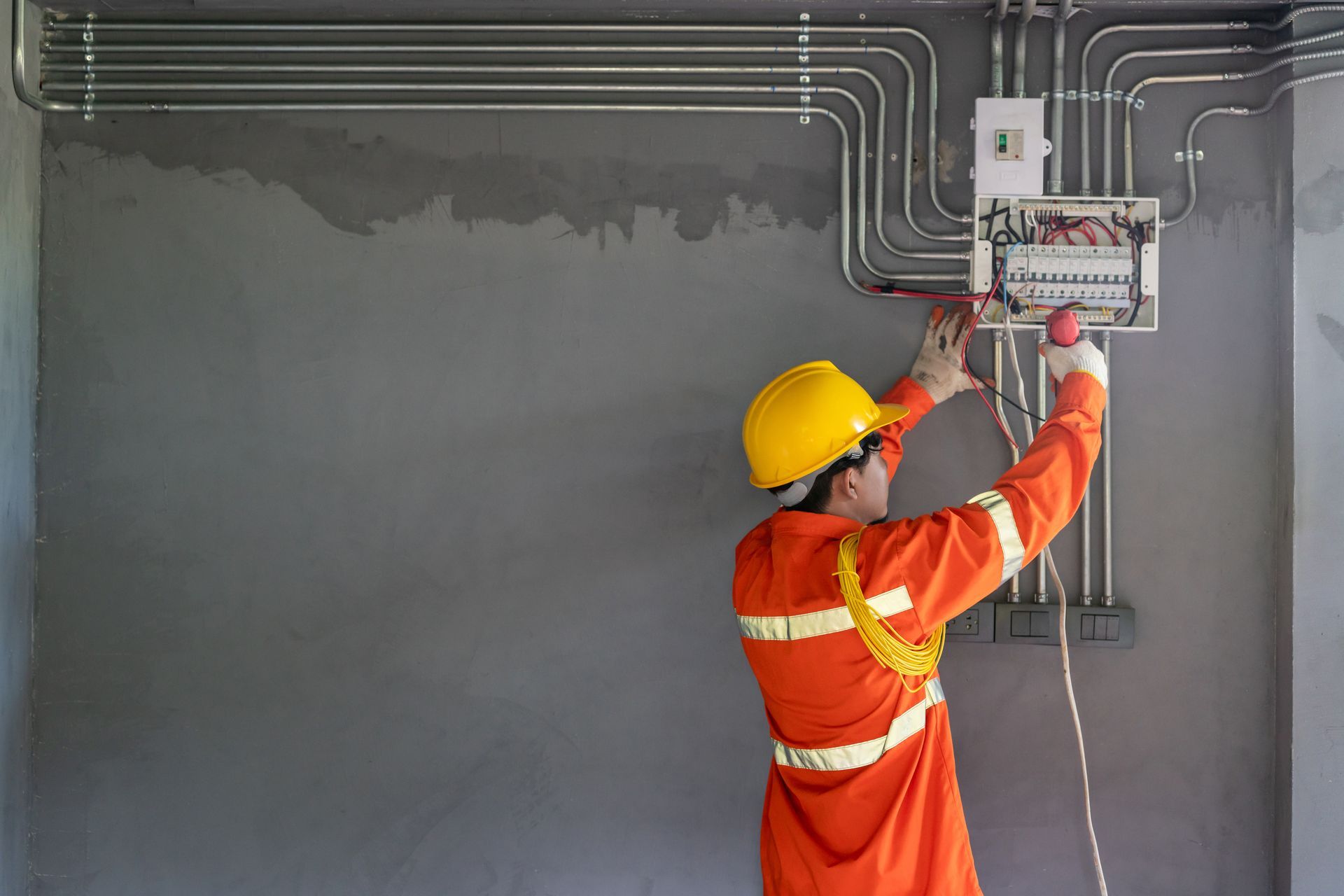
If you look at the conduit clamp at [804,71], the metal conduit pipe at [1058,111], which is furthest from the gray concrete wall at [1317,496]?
the conduit clamp at [804,71]

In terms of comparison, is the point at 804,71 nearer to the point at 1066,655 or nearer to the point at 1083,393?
the point at 1083,393

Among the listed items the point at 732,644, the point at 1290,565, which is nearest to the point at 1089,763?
the point at 1290,565

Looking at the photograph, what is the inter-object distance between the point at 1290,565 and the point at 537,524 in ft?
5.43

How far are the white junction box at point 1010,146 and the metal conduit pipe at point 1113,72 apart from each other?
0.48ft

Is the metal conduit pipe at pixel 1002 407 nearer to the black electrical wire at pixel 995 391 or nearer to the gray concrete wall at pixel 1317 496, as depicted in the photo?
the black electrical wire at pixel 995 391

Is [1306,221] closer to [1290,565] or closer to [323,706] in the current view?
[1290,565]

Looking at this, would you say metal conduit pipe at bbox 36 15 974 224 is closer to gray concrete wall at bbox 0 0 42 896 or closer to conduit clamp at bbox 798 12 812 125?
conduit clamp at bbox 798 12 812 125

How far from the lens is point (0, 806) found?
1.92 metres

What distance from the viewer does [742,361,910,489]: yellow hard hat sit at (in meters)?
1.61

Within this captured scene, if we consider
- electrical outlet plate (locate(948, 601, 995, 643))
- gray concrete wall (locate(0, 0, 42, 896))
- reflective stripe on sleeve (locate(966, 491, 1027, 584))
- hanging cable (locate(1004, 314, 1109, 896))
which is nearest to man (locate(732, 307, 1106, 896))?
reflective stripe on sleeve (locate(966, 491, 1027, 584))

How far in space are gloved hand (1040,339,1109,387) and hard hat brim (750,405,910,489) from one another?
0.30 m

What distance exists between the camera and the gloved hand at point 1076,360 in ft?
5.46

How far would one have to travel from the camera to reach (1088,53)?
1939 millimetres

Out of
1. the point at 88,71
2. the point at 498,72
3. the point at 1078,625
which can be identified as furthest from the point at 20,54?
the point at 1078,625
